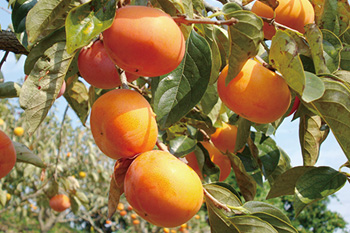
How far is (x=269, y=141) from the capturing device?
5.36 ft

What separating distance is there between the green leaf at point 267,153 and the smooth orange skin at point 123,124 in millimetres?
814

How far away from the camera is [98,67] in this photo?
3.66 feet

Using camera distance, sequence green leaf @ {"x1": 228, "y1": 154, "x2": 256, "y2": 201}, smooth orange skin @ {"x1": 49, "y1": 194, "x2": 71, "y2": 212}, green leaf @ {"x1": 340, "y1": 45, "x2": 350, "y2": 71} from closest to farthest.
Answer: green leaf @ {"x1": 340, "y1": 45, "x2": 350, "y2": 71} < green leaf @ {"x1": 228, "y1": 154, "x2": 256, "y2": 201} < smooth orange skin @ {"x1": 49, "y1": 194, "x2": 71, "y2": 212}

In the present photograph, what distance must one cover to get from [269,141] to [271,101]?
2.58 feet

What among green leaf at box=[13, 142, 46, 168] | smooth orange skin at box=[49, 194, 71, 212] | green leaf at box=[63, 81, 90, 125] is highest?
green leaf at box=[63, 81, 90, 125]

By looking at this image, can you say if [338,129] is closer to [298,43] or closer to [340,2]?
[298,43]

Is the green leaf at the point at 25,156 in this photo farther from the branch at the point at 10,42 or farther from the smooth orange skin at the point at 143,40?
the smooth orange skin at the point at 143,40

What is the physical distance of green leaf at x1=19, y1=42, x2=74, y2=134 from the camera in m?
0.97

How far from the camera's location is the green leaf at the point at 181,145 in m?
1.25

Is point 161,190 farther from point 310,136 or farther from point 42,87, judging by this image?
point 310,136

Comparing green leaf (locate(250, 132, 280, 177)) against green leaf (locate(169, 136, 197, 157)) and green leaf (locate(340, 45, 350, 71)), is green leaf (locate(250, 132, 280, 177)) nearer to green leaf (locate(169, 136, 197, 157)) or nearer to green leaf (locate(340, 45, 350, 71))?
green leaf (locate(169, 136, 197, 157))

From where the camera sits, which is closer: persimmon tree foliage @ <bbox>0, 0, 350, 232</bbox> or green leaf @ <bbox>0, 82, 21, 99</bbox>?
persimmon tree foliage @ <bbox>0, 0, 350, 232</bbox>

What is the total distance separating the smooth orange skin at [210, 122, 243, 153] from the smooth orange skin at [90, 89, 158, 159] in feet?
2.48

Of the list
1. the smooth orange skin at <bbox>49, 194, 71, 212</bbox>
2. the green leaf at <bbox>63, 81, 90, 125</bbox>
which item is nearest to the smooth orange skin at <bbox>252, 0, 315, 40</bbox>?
the green leaf at <bbox>63, 81, 90, 125</bbox>
